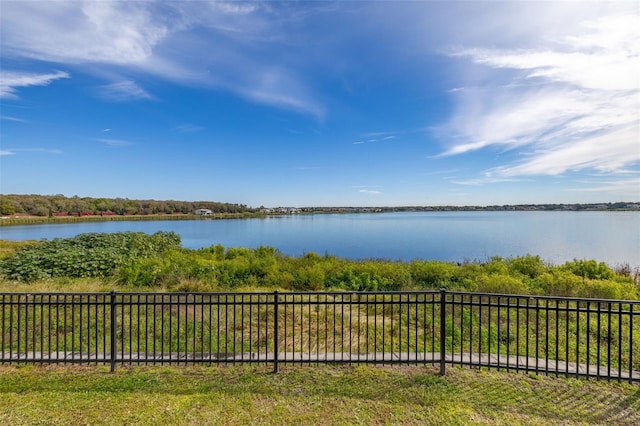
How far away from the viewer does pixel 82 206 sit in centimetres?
8800

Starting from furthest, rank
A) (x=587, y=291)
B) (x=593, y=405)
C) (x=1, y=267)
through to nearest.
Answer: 1. (x=1, y=267)
2. (x=587, y=291)
3. (x=593, y=405)

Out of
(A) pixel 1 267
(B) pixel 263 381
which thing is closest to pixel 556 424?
(B) pixel 263 381

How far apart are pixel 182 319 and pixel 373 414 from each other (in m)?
5.33

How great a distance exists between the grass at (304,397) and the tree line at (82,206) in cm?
9213

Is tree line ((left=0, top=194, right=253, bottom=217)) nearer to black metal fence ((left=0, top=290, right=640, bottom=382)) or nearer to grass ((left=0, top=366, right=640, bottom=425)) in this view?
black metal fence ((left=0, top=290, right=640, bottom=382))

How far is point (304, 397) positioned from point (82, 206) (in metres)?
108

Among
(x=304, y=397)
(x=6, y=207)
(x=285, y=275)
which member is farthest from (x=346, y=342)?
(x=6, y=207)

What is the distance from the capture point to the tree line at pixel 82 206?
247 feet

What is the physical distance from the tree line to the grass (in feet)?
302

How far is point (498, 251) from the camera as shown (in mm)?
23781

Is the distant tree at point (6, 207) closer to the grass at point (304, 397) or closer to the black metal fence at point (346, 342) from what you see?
the black metal fence at point (346, 342)

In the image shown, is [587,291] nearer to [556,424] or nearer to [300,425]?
Answer: [556,424]

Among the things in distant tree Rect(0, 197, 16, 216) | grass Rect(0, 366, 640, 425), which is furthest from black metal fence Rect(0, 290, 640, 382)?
distant tree Rect(0, 197, 16, 216)

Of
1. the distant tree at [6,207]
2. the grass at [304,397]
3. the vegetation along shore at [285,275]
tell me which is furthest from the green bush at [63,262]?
the distant tree at [6,207]
